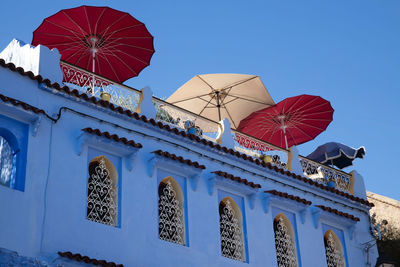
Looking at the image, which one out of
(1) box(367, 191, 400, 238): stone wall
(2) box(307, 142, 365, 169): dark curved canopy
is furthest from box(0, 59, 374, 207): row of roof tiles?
(1) box(367, 191, 400, 238): stone wall

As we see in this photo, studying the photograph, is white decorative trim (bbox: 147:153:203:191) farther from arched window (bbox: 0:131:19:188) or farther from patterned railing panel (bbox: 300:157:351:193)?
patterned railing panel (bbox: 300:157:351:193)

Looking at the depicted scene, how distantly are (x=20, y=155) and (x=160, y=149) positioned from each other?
3269mm

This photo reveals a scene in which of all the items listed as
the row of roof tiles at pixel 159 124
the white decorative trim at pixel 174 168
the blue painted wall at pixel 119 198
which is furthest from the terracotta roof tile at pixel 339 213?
the white decorative trim at pixel 174 168

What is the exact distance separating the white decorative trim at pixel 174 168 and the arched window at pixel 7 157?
2941 millimetres

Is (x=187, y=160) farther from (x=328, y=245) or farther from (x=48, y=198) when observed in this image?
(x=328, y=245)

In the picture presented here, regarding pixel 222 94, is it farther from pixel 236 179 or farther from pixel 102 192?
pixel 102 192

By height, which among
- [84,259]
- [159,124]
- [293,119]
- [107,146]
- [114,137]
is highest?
[293,119]

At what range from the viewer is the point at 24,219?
1177 centimetres

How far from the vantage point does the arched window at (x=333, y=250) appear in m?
17.5

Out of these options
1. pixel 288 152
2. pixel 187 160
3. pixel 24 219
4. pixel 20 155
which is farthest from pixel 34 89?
pixel 288 152

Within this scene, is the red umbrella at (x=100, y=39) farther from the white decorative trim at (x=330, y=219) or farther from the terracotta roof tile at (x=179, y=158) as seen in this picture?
the white decorative trim at (x=330, y=219)

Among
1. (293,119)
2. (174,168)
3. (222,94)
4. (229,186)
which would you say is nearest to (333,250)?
(229,186)

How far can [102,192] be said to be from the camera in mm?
13414

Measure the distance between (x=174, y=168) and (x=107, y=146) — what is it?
5.77 ft
